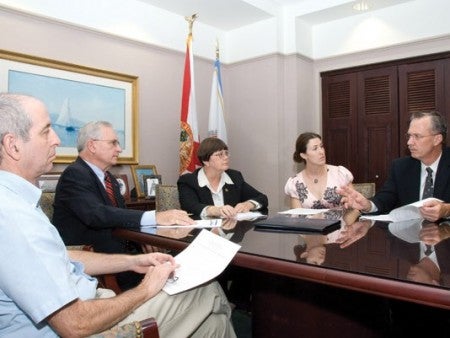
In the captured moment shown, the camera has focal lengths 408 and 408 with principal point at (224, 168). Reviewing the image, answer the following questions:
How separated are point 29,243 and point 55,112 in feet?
9.08

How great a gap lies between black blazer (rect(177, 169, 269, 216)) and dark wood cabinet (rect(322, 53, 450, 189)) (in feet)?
7.05

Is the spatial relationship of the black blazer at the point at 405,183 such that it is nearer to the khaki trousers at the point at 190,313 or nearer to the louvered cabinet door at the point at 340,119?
the khaki trousers at the point at 190,313

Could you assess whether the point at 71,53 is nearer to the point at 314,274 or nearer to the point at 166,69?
the point at 166,69

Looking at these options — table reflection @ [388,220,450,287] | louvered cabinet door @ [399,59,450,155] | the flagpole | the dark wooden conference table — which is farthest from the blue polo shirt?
louvered cabinet door @ [399,59,450,155]

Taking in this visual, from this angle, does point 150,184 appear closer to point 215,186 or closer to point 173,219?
point 215,186

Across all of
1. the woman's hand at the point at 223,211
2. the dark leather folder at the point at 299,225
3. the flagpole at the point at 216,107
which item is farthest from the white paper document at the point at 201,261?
the flagpole at the point at 216,107

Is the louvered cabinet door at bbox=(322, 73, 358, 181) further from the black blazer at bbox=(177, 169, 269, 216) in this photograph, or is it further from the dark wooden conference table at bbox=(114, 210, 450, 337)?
the dark wooden conference table at bbox=(114, 210, 450, 337)

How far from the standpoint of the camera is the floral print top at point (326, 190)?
295cm

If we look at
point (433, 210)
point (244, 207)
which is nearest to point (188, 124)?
point (244, 207)

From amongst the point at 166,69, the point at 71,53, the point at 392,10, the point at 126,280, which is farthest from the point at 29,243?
the point at 392,10

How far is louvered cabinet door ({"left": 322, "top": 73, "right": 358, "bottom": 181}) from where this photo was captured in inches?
185

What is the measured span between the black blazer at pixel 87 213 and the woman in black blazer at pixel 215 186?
0.66m

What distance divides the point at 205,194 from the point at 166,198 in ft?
1.06

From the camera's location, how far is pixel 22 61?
3.30 metres
